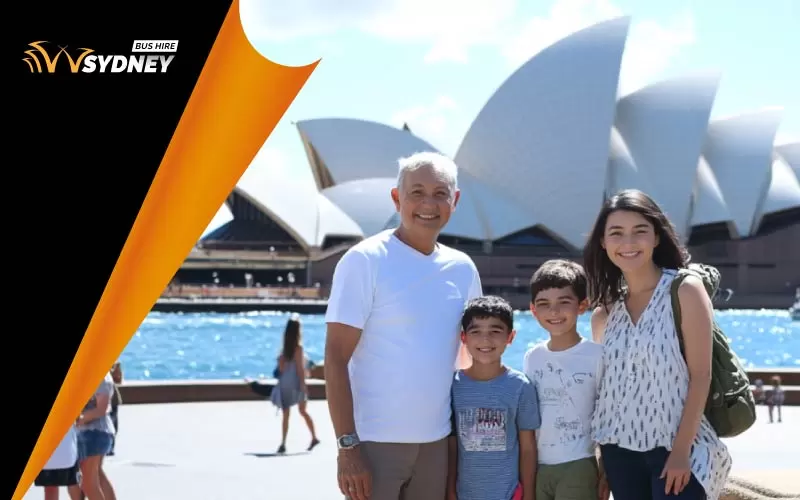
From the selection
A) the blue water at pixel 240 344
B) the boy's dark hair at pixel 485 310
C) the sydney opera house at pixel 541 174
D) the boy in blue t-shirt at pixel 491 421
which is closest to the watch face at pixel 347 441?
the boy in blue t-shirt at pixel 491 421

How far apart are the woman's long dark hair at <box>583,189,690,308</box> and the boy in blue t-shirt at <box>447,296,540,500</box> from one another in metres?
0.24

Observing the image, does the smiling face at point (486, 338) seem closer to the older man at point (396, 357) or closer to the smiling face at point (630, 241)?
the older man at point (396, 357)

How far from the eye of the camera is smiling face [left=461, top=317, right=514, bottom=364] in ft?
7.62

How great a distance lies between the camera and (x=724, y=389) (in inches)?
86.1

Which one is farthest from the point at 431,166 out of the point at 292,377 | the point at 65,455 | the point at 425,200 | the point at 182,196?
the point at 292,377

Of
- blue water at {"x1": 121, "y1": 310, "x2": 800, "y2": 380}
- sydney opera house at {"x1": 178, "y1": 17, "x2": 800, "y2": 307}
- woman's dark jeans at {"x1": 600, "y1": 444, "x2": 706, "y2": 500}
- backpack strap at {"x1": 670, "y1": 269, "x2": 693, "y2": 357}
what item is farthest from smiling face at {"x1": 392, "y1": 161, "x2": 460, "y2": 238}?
sydney opera house at {"x1": 178, "y1": 17, "x2": 800, "y2": 307}

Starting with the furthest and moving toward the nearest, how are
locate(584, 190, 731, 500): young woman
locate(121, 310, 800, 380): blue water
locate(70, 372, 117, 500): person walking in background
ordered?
locate(121, 310, 800, 380): blue water → locate(70, 372, 117, 500): person walking in background → locate(584, 190, 731, 500): young woman

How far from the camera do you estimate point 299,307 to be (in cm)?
3591

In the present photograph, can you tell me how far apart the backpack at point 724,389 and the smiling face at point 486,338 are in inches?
16.7

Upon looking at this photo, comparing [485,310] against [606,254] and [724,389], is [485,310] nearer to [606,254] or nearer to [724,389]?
[606,254]

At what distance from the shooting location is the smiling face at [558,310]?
2.40m

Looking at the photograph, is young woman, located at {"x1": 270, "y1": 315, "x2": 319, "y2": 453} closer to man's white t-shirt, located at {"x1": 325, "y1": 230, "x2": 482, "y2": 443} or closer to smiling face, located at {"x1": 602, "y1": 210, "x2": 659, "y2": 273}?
man's white t-shirt, located at {"x1": 325, "y1": 230, "x2": 482, "y2": 443}

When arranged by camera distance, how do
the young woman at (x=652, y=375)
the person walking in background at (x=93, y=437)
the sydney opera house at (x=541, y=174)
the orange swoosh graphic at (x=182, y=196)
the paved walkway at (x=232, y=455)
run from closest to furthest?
the young woman at (x=652, y=375), the person walking in background at (x=93, y=437), the orange swoosh graphic at (x=182, y=196), the paved walkway at (x=232, y=455), the sydney opera house at (x=541, y=174)

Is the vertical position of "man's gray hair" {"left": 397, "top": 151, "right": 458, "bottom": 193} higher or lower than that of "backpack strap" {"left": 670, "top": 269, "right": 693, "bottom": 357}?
higher
